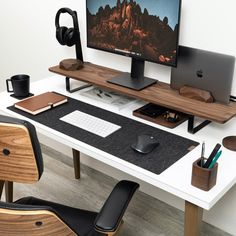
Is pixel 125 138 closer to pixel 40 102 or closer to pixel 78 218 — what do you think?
pixel 78 218

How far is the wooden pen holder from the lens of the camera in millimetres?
1294

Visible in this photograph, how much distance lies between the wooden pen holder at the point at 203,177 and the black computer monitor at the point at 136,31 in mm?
613

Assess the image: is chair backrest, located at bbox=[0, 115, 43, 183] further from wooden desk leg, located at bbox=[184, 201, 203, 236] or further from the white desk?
wooden desk leg, located at bbox=[184, 201, 203, 236]

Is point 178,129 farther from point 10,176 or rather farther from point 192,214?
point 10,176

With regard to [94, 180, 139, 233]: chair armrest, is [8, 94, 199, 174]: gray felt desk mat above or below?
above

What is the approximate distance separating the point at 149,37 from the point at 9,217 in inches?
43.3

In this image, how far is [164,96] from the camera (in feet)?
5.84

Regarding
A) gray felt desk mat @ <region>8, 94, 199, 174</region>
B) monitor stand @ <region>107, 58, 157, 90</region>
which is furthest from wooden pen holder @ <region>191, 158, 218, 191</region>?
monitor stand @ <region>107, 58, 157, 90</region>

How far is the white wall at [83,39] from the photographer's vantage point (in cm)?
173

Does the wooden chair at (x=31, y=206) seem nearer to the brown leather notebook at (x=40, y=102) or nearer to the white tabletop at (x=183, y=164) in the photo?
the white tabletop at (x=183, y=164)

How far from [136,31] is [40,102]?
0.60 metres

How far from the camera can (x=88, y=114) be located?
6.11ft

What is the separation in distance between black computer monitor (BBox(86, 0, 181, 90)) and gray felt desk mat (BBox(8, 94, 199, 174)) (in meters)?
0.20

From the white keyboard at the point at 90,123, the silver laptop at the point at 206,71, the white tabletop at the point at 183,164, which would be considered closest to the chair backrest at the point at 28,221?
the white tabletop at the point at 183,164
